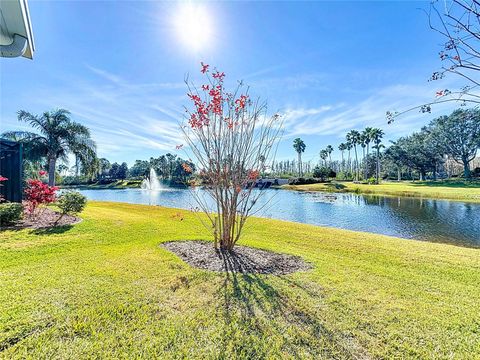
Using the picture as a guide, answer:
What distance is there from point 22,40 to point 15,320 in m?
2.73

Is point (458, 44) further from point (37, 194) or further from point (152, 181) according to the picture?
point (152, 181)

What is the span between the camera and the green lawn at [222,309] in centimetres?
221

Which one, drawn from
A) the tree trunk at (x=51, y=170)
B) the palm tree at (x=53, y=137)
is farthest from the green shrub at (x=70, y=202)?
the tree trunk at (x=51, y=170)

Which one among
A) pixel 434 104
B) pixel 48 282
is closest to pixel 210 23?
pixel 434 104

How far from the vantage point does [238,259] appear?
4730 mm

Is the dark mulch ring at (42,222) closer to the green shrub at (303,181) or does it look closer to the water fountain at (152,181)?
the green shrub at (303,181)

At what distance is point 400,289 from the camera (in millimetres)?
3590

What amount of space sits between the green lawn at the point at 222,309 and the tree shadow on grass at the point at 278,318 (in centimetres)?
1

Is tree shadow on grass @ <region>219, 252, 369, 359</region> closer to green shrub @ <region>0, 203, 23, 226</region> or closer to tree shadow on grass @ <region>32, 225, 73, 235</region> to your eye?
tree shadow on grass @ <region>32, 225, 73, 235</region>

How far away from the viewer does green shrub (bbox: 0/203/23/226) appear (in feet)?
20.6

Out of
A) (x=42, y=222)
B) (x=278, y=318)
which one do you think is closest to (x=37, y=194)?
(x=42, y=222)

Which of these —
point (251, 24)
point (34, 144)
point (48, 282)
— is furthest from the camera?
point (34, 144)

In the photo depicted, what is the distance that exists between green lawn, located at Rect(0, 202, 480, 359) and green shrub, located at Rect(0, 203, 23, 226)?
6.68ft

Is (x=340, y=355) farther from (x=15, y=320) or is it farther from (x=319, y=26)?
(x=319, y=26)
